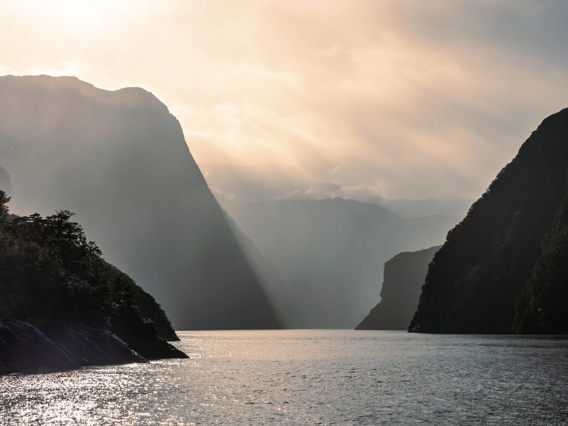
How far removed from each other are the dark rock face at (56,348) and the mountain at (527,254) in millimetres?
112073

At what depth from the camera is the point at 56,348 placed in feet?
212

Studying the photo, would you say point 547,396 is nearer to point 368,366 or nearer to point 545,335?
point 368,366

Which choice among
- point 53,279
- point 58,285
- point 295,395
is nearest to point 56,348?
point 58,285

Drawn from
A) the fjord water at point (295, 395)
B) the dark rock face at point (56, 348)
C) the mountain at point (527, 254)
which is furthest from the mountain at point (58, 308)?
the mountain at point (527, 254)

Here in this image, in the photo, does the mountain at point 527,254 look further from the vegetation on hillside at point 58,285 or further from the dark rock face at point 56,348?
the dark rock face at point 56,348

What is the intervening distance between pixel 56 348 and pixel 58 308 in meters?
9.21

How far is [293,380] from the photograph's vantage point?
6178 cm

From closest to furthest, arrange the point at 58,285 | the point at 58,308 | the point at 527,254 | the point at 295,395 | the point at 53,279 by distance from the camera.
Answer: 1. the point at 295,395
2. the point at 58,308
3. the point at 58,285
4. the point at 53,279
5. the point at 527,254

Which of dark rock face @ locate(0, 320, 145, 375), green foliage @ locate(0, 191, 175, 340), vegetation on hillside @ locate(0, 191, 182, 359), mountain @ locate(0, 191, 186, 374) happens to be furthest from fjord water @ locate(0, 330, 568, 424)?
green foliage @ locate(0, 191, 175, 340)

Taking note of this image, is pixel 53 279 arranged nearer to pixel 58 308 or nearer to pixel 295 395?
pixel 58 308

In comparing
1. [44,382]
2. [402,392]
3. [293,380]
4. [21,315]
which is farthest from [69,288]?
[402,392]

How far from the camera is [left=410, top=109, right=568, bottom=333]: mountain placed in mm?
155250

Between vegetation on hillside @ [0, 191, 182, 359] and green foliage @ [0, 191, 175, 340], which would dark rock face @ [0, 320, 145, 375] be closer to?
vegetation on hillside @ [0, 191, 182, 359]

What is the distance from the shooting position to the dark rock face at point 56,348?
5771cm
